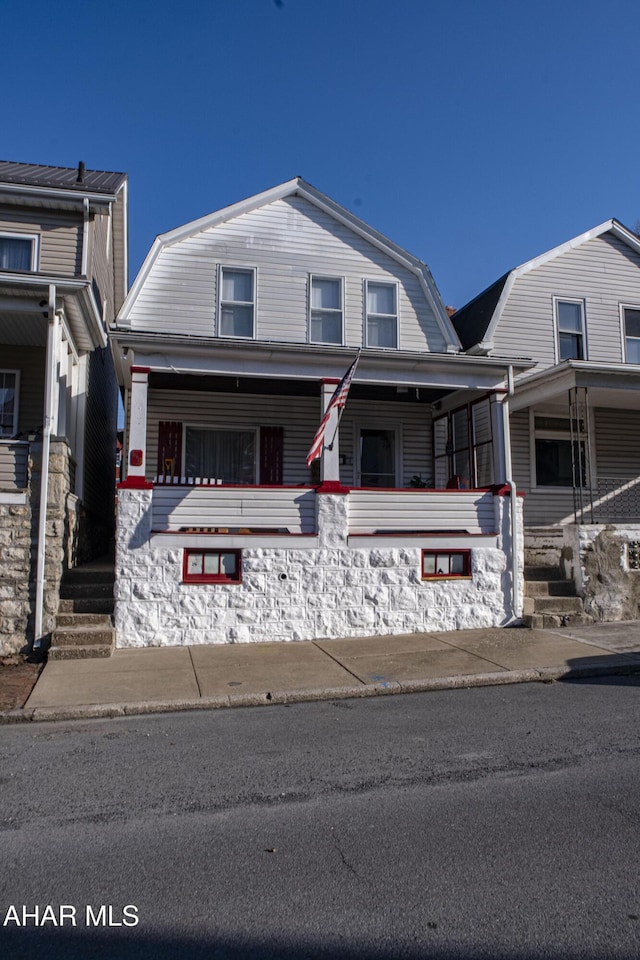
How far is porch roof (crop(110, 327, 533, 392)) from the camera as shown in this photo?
9766mm

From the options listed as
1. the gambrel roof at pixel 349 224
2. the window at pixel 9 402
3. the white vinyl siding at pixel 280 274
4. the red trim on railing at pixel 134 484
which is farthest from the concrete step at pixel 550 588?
the window at pixel 9 402

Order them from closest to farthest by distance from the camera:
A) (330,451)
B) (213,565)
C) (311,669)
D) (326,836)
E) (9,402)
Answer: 1. (326,836)
2. (311,669)
3. (213,565)
4. (330,451)
5. (9,402)

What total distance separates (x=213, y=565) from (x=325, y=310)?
6007 millimetres

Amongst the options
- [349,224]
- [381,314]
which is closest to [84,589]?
[381,314]

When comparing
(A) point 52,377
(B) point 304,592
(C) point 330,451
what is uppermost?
(A) point 52,377

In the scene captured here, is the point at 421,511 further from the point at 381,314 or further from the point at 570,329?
the point at 570,329

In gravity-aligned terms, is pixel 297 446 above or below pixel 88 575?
above

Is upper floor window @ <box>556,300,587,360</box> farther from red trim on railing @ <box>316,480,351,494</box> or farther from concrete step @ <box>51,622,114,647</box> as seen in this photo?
concrete step @ <box>51,622,114,647</box>

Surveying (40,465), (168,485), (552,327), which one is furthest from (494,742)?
(552,327)

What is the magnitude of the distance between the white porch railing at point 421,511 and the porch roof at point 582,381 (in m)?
2.54

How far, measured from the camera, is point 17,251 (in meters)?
12.3

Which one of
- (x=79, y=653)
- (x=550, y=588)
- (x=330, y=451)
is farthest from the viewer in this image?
(x=550, y=588)

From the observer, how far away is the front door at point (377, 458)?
1393cm

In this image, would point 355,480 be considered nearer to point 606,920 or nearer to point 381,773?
point 381,773
